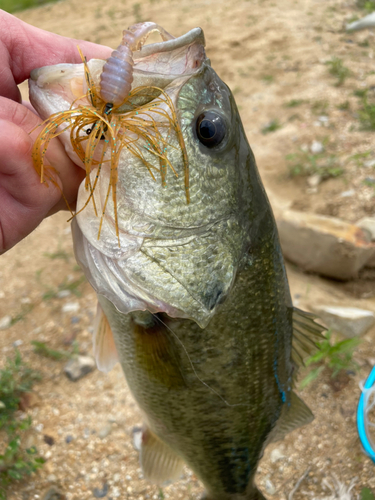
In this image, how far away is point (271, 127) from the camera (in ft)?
16.8

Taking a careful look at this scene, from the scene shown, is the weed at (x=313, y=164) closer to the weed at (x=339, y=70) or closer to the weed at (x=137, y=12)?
the weed at (x=339, y=70)

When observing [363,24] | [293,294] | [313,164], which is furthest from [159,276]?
[363,24]

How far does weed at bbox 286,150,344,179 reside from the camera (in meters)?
4.03

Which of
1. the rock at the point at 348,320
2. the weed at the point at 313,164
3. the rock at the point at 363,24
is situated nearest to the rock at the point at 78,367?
the rock at the point at 348,320

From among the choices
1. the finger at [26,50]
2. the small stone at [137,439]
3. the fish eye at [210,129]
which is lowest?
the small stone at [137,439]

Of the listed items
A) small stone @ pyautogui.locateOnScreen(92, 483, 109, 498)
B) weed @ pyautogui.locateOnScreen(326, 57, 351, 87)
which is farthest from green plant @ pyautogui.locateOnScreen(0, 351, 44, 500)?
weed @ pyautogui.locateOnScreen(326, 57, 351, 87)

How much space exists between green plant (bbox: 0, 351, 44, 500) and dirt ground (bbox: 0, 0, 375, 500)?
3.0 inches

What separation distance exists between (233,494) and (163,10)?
10192mm

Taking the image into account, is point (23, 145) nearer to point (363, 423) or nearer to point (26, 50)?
point (26, 50)

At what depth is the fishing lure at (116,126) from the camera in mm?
1099

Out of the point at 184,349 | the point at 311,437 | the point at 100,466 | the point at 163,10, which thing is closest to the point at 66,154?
the point at 184,349

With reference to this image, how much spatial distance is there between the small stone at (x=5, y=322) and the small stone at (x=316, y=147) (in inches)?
131

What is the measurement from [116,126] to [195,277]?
49 centimetres

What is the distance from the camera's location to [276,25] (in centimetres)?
769
